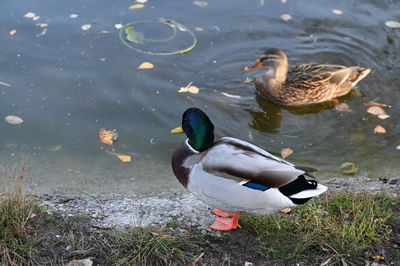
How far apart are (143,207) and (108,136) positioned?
1.66 metres

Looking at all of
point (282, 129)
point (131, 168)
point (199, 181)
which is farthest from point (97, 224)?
point (282, 129)

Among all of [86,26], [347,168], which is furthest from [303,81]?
[86,26]

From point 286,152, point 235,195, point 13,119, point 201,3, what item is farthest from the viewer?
point 201,3

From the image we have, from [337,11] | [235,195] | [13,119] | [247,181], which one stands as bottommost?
[13,119]

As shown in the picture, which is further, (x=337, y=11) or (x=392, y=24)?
(x=337, y=11)

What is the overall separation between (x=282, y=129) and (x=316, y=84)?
0.87 metres

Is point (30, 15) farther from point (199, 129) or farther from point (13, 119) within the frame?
point (199, 129)

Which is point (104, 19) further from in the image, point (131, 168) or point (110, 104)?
point (131, 168)

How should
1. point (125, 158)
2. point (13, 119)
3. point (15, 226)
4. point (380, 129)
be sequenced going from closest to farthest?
point (15, 226), point (125, 158), point (13, 119), point (380, 129)

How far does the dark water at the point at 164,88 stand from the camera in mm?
5777

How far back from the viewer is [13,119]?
617 centimetres

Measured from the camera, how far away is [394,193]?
459 centimetres

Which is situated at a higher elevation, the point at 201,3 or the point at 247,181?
the point at 247,181

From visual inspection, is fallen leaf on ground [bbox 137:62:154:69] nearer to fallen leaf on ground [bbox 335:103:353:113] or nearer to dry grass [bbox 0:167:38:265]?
fallen leaf on ground [bbox 335:103:353:113]
